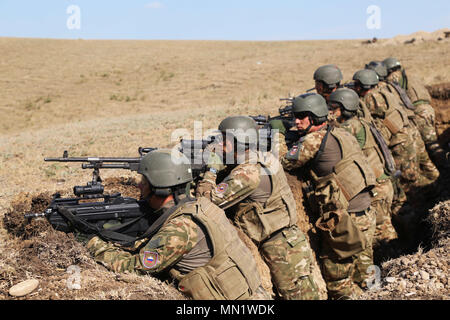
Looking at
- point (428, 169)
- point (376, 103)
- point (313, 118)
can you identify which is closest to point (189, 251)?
point (313, 118)

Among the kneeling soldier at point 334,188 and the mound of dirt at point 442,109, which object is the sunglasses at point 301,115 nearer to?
the kneeling soldier at point 334,188

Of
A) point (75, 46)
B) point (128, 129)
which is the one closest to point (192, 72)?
point (75, 46)

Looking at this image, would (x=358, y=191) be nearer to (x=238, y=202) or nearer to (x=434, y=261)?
(x=434, y=261)

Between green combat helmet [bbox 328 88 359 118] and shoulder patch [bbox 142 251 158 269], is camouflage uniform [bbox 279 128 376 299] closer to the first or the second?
green combat helmet [bbox 328 88 359 118]

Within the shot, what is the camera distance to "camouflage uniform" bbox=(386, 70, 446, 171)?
10.5 meters

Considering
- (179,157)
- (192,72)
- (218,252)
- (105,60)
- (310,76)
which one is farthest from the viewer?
(105,60)

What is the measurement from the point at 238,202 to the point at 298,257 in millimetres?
923

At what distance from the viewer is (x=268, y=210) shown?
180 inches

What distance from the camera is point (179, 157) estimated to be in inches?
152

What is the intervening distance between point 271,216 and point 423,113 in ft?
24.7

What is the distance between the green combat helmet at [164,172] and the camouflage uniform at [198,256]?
23cm


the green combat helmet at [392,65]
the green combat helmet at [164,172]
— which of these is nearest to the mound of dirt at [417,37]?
the green combat helmet at [392,65]

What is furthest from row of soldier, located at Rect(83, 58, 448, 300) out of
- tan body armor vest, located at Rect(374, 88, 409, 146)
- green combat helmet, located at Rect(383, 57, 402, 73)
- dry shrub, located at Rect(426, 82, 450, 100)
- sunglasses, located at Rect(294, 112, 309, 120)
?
dry shrub, located at Rect(426, 82, 450, 100)

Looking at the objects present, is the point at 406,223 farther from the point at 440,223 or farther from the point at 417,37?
the point at 417,37
